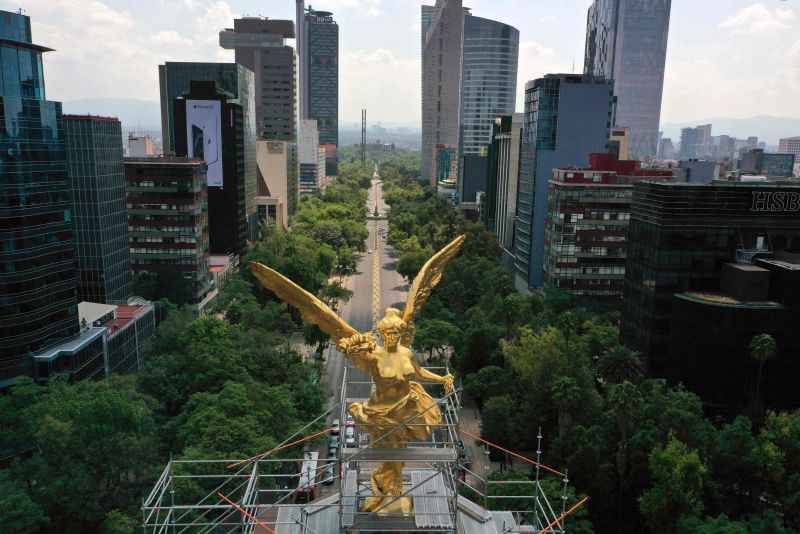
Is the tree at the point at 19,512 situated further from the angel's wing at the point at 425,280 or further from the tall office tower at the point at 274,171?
the tall office tower at the point at 274,171

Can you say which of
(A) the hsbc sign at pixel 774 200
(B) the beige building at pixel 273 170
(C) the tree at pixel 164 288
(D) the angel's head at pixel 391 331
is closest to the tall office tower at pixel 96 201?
(C) the tree at pixel 164 288

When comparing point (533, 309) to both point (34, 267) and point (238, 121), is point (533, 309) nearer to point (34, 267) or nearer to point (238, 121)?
point (34, 267)

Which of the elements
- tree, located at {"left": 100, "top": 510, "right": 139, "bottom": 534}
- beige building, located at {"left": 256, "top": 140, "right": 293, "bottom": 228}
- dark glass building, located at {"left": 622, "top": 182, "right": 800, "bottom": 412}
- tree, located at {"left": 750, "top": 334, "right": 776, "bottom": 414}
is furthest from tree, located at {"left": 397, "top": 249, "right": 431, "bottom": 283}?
tree, located at {"left": 100, "top": 510, "right": 139, "bottom": 534}

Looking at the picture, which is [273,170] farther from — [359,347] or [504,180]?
[359,347]

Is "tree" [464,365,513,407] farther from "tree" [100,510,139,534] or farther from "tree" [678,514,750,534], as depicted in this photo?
"tree" [100,510,139,534]

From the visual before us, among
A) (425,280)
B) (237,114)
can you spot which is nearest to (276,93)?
(237,114)
